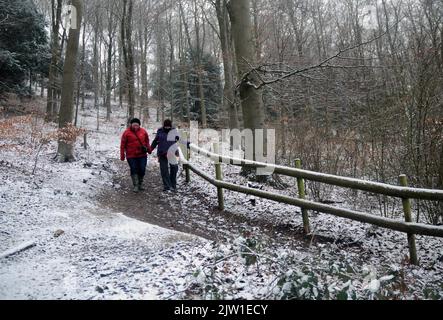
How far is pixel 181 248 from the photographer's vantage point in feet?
18.1

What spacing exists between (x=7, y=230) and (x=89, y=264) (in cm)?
201

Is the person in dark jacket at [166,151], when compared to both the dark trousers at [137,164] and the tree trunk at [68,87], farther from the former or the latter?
the tree trunk at [68,87]

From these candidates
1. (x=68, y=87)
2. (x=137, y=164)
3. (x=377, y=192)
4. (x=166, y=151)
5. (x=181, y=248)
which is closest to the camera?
(x=181, y=248)

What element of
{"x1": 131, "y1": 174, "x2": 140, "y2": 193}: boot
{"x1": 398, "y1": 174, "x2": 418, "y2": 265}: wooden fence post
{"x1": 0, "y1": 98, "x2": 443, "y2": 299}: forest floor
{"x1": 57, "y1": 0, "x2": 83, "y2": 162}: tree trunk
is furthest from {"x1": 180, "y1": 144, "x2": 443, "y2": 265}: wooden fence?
{"x1": 57, "y1": 0, "x2": 83, "y2": 162}: tree trunk

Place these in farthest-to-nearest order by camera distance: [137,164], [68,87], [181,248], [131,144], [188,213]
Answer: [68,87] → [137,164] → [131,144] → [188,213] → [181,248]

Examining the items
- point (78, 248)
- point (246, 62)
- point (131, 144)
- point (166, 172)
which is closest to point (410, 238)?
point (78, 248)

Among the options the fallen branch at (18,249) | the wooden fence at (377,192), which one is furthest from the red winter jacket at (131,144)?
the fallen branch at (18,249)

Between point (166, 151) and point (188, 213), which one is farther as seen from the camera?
point (166, 151)

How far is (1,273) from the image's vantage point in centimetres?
473

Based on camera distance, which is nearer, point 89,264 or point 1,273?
point 1,273

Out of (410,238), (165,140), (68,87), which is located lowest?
(410,238)

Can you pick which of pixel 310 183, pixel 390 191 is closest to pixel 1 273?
pixel 390 191

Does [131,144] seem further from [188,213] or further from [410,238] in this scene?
[410,238]
